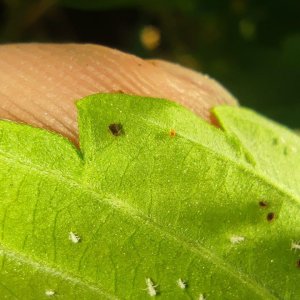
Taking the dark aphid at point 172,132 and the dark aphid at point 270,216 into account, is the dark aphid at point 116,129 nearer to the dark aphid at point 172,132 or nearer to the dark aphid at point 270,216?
the dark aphid at point 172,132

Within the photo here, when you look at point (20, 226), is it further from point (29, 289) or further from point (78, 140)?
point (78, 140)

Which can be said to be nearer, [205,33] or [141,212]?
[141,212]

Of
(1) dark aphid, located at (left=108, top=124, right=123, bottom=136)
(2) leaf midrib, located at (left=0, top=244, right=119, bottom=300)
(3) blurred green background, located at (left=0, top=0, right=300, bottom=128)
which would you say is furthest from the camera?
(3) blurred green background, located at (left=0, top=0, right=300, bottom=128)

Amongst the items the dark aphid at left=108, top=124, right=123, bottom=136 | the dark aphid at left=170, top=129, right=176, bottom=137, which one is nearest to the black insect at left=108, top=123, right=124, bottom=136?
the dark aphid at left=108, top=124, right=123, bottom=136

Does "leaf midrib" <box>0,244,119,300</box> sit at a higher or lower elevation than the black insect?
lower

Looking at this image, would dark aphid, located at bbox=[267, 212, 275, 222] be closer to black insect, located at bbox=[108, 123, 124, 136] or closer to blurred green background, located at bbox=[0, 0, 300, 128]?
black insect, located at bbox=[108, 123, 124, 136]

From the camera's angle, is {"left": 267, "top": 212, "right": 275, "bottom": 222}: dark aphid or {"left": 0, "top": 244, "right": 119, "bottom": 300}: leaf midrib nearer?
{"left": 0, "top": 244, "right": 119, "bottom": 300}: leaf midrib

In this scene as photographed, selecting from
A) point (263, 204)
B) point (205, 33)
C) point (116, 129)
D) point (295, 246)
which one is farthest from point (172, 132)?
point (205, 33)

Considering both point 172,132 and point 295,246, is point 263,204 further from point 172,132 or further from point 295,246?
point 172,132
